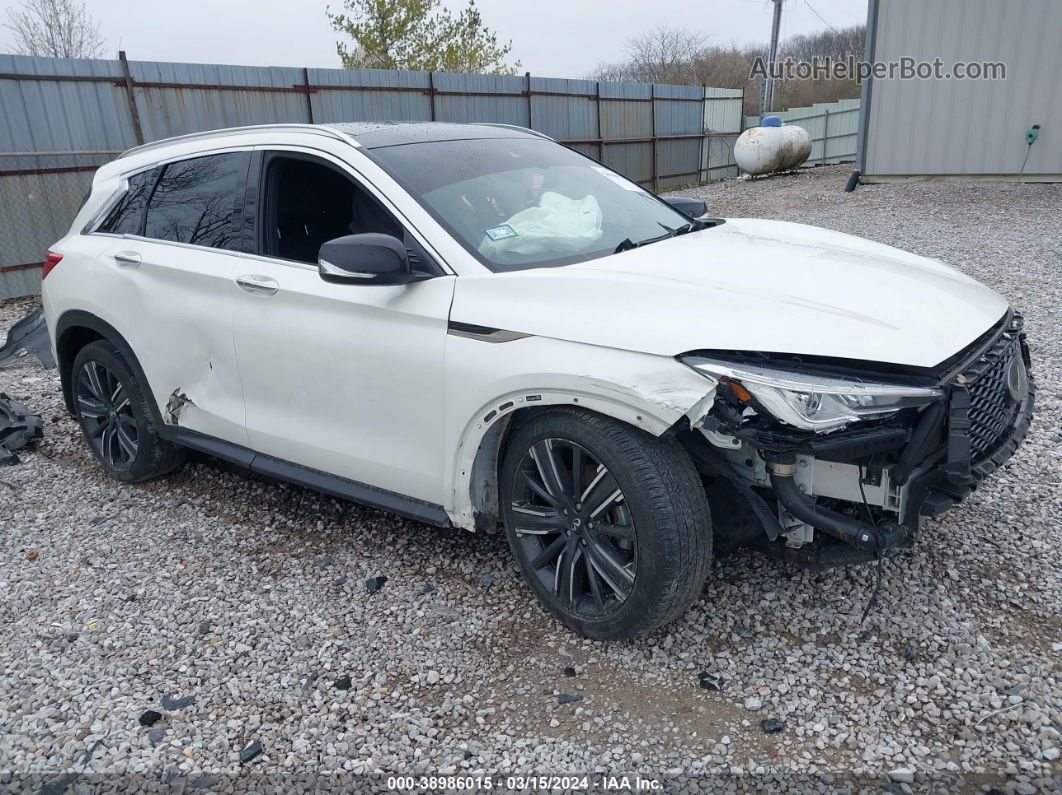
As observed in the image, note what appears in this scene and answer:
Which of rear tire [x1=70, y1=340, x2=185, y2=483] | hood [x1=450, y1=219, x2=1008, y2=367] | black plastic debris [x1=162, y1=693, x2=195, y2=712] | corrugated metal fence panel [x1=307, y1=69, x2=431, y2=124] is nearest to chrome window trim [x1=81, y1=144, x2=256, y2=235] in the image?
rear tire [x1=70, y1=340, x2=185, y2=483]

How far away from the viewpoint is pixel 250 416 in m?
3.68

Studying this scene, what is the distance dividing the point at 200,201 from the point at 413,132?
1.10 m

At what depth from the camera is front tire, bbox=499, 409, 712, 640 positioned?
2.59m

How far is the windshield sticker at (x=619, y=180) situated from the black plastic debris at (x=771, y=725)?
8.24ft

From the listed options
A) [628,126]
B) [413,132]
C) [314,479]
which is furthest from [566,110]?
[314,479]

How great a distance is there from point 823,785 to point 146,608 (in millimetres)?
2661

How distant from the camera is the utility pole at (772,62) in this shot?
93.2ft

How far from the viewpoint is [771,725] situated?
8.26 ft

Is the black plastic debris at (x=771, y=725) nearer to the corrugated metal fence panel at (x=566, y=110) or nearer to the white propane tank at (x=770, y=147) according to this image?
the corrugated metal fence panel at (x=566, y=110)

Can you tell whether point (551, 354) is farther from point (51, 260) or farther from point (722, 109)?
point (722, 109)

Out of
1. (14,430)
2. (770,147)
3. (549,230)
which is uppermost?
(549,230)

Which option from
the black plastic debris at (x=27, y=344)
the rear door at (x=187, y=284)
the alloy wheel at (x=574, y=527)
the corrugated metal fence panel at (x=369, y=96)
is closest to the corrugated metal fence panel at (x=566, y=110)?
the corrugated metal fence panel at (x=369, y=96)

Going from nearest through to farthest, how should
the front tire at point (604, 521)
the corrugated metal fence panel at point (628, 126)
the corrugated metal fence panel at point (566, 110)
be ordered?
the front tire at point (604, 521)
the corrugated metal fence panel at point (566, 110)
the corrugated metal fence panel at point (628, 126)

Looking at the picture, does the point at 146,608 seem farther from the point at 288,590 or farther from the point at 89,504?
Answer: the point at 89,504
